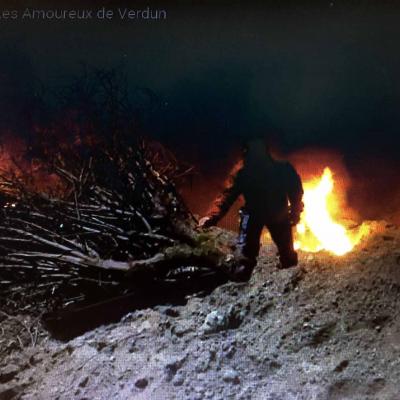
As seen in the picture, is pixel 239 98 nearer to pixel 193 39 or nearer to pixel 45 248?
pixel 193 39

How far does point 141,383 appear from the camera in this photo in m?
1.82

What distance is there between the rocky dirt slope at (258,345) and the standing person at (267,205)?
6 cm

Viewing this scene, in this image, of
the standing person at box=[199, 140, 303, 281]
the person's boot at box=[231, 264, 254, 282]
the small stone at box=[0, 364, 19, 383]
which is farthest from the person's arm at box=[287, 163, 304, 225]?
the small stone at box=[0, 364, 19, 383]

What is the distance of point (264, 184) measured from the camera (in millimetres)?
2037

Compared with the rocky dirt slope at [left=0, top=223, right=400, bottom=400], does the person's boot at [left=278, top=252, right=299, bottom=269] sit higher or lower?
higher

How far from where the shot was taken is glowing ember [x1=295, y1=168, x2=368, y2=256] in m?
2.02

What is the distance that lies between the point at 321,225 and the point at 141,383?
3.16ft

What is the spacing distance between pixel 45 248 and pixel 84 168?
41 cm

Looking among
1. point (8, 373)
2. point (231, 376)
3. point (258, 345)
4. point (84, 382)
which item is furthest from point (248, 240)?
point (8, 373)

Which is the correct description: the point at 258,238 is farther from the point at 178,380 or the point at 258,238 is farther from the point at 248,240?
the point at 178,380

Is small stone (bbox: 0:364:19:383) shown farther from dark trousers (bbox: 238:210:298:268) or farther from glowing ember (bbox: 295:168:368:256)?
glowing ember (bbox: 295:168:368:256)

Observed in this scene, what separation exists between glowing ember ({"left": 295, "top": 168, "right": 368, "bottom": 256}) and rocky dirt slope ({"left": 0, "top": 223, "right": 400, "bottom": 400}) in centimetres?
5

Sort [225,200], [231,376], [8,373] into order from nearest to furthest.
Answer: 1. [231,376]
2. [8,373]
3. [225,200]

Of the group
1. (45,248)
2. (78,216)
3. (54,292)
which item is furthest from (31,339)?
(78,216)
